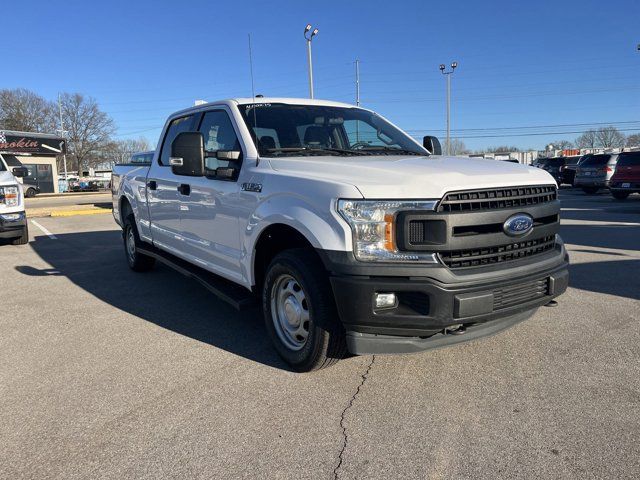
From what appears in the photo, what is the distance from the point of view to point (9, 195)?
8570 millimetres

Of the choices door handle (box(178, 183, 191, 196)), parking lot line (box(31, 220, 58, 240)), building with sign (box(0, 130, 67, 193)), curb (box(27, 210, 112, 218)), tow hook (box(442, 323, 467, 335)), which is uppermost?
building with sign (box(0, 130, 67, 193))

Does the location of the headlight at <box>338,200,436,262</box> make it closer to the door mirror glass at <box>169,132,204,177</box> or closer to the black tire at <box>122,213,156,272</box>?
the door mirror glass at <box>169,132,204,177</box>

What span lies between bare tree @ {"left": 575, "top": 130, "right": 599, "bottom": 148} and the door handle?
106916 mm

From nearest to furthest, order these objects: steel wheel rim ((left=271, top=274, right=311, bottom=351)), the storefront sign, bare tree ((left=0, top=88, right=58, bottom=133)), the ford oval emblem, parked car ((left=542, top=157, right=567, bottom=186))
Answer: the ford oval emblem < steel wheel rim ((left=271, top=274, right=311, bottom=351)) < parked car ((left=542, top=157, right=567, bottom=186)) < the storefront sign < bare tree ((left=0, top=88, right=58, bottom=133))

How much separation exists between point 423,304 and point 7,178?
8.59 metres

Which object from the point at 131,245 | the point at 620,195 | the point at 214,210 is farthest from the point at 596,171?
the point at 214,210

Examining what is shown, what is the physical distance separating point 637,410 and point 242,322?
314 centimetres

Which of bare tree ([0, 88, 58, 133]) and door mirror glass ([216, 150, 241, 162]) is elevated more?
bare tree ([0, 88, 58, 133])

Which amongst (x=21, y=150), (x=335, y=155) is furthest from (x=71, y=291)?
(x=21, y=150)

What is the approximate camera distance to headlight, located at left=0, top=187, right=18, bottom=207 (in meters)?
8.50

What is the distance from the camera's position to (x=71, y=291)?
6.02 m

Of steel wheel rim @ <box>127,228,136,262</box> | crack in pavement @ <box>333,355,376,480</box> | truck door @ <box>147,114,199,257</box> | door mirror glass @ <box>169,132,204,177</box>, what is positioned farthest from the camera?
steel wheel rim @ <box>127,228,136,262</box>

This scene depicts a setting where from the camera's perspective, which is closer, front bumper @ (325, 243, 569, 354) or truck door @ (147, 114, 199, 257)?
front bumper @ (325, 243, 569, 354)

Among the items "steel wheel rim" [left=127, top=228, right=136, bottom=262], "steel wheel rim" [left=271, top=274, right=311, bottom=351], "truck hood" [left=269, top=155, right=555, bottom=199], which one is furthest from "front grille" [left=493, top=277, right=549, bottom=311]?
"steel wheel rim" [left=127, top=228, right=136, bottom=262]
